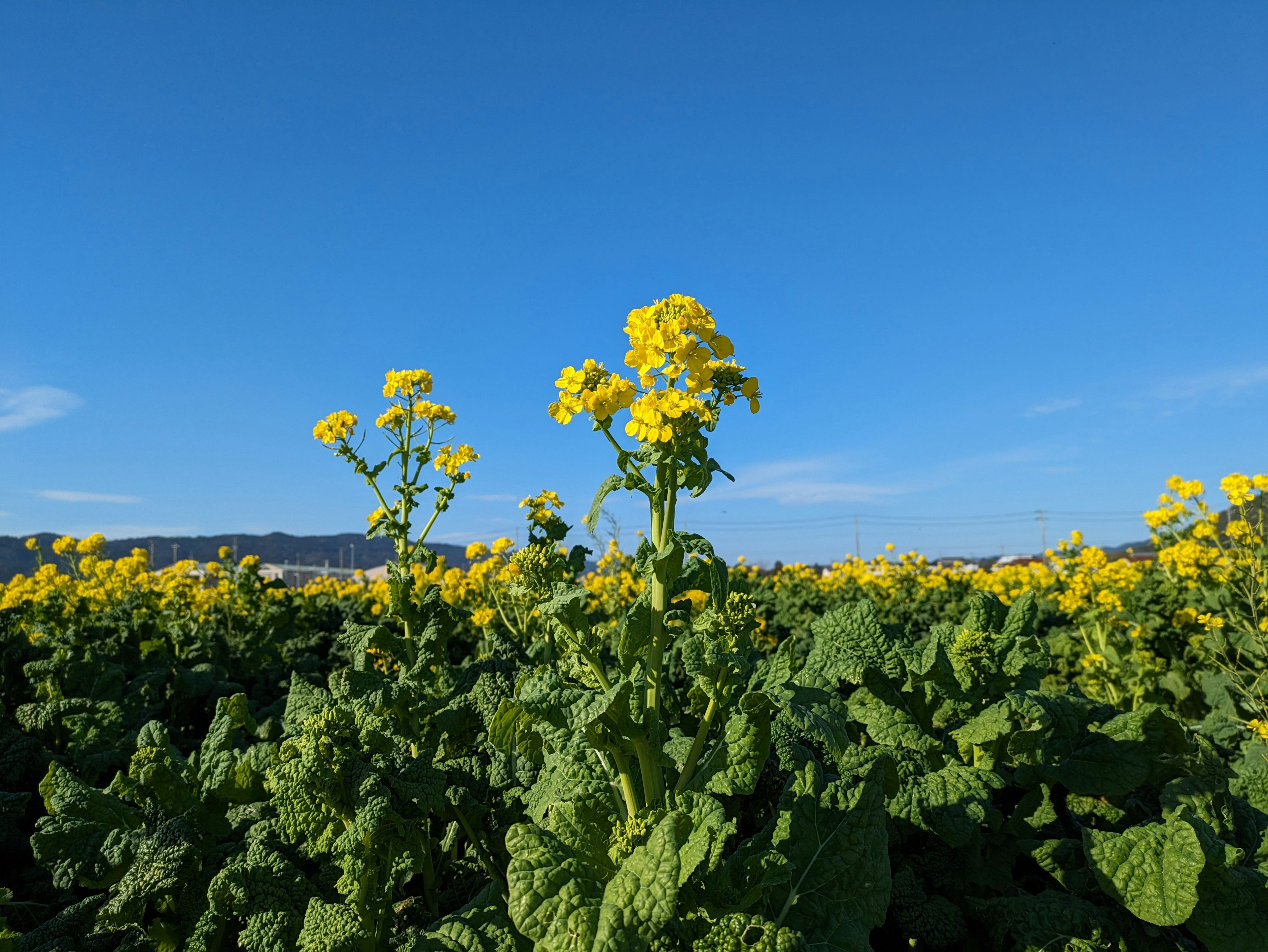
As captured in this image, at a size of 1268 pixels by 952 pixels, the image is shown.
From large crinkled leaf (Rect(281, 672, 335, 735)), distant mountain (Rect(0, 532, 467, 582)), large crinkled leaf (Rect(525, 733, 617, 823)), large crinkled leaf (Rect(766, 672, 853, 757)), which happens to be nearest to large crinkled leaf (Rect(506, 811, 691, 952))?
large crinkled leaf (Rect(525, 733, 617, 823))

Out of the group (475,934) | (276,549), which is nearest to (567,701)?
(475,934)

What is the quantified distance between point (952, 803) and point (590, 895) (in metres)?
1.12

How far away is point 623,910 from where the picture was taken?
1.53 m

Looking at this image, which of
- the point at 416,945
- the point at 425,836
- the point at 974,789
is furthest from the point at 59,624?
the point at 974,789

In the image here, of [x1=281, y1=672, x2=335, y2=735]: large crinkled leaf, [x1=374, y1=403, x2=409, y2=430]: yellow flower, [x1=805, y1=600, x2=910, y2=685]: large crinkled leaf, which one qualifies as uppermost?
[x1=374, y1=403, x2=409, y2=430]: yellow flower

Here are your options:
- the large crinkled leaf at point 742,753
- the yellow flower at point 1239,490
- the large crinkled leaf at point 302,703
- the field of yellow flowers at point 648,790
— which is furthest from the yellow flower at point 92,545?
the yellow flower at point 1239,490

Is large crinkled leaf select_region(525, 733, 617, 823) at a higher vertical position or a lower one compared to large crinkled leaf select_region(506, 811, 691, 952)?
higher

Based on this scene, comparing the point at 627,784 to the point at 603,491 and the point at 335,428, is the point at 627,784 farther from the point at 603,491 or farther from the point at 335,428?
the point at 335,428

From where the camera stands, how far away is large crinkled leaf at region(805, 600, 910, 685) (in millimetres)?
2453

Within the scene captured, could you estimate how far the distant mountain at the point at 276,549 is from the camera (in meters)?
17.0

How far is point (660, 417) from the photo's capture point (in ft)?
5.78

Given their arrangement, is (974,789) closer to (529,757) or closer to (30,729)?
(529,757)

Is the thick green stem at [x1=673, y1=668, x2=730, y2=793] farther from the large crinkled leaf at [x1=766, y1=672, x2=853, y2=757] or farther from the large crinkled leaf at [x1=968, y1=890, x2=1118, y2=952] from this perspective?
the large crinkled leaf at [x1=968, y1=890, x2=1118, y2=952]

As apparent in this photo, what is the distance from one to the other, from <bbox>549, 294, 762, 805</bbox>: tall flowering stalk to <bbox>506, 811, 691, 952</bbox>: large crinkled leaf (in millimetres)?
284
